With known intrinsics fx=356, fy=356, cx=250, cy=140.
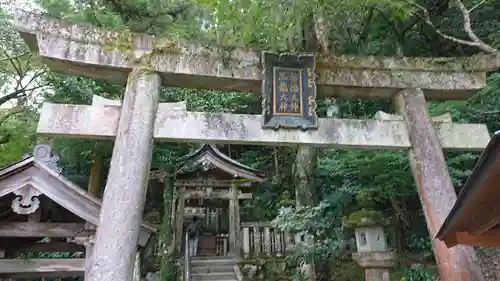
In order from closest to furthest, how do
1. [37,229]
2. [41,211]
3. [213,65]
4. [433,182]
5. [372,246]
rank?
[433,182]
[213,65]
[37,229]
[372,246]
[41,211]

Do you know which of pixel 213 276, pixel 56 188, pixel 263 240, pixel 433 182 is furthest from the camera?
pixel 263 240

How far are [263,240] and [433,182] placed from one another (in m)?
6.91

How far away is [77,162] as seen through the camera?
1248cm

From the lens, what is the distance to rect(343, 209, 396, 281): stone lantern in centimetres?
520

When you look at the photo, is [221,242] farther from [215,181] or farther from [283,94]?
[283,94]

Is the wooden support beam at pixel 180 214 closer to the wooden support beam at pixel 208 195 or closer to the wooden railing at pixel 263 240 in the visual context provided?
the wooden support beam at pixel 208 195

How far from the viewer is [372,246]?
5.30m

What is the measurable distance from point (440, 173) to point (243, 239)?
7.03m

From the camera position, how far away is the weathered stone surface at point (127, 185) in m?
3.54

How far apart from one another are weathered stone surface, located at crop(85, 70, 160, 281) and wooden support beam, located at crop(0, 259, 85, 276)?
1.77m

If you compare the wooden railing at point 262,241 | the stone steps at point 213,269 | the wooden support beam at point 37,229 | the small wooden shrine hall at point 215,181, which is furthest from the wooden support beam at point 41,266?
the small wooden shrine hall at point 215,181

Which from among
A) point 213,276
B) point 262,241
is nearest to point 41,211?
point 213,276

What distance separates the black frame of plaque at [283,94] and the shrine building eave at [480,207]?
2180mm

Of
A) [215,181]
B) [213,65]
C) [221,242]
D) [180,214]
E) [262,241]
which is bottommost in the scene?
[262,241]
